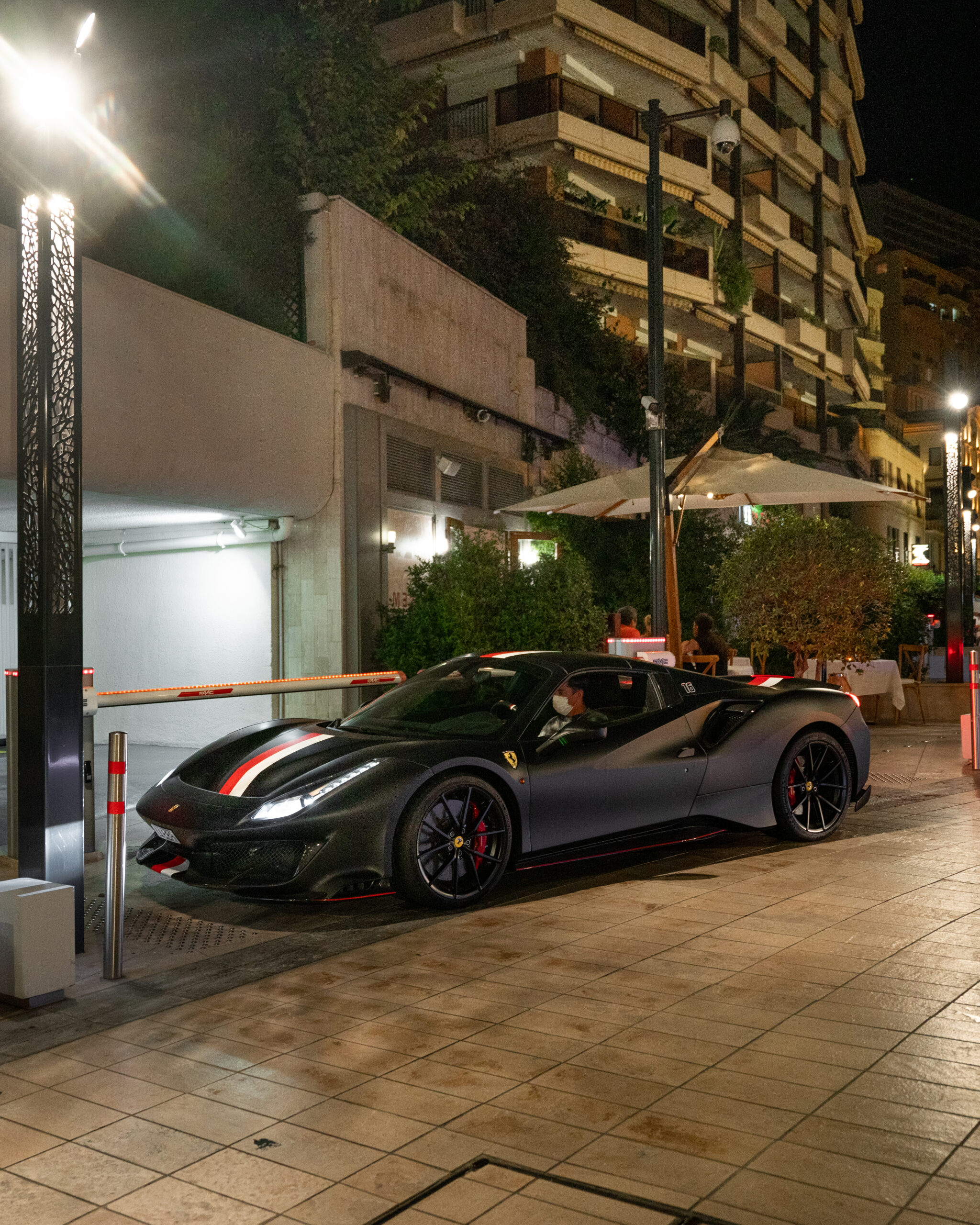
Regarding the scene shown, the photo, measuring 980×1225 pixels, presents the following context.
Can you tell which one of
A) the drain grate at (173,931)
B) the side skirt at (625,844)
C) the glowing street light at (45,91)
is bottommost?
the drain grate at (173,931)

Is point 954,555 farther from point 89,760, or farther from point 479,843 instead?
point 89,760

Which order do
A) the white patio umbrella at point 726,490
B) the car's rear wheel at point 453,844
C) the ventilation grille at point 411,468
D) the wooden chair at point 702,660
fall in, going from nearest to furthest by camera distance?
the car's rear wheel at point 453,844 < the white patio umbrella at point 726,490 < the wooden chair at point 702,660 < the ventilation grille at point 411,468

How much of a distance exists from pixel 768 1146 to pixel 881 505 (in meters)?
58.2

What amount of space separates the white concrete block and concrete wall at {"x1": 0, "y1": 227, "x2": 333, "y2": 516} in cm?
539

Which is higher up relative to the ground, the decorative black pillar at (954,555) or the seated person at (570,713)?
the decorative black pillar at (954,555)

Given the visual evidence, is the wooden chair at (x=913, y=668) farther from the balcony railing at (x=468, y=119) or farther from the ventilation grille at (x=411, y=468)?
the balcony railing at (x=468, y=119)

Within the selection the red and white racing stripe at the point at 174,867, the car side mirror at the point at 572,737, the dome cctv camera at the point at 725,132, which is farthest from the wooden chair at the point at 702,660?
the red and white racing stripe at the point at 174,867

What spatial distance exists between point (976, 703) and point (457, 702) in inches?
260

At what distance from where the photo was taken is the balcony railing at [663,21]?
125 ft

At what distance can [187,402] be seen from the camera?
11641 millimetres

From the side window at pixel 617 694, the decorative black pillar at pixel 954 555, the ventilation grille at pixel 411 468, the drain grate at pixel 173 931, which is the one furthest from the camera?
the decorative black pillar at pixel 954 555

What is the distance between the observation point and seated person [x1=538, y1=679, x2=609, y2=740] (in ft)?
23.6

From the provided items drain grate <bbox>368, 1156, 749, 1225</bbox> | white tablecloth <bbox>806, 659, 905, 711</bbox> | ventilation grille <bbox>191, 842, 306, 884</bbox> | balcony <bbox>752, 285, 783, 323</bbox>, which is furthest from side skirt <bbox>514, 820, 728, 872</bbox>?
balcony <bbox>752, 285, 783, 323</bbox>

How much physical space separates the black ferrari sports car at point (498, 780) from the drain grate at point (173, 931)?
0.74 feet
